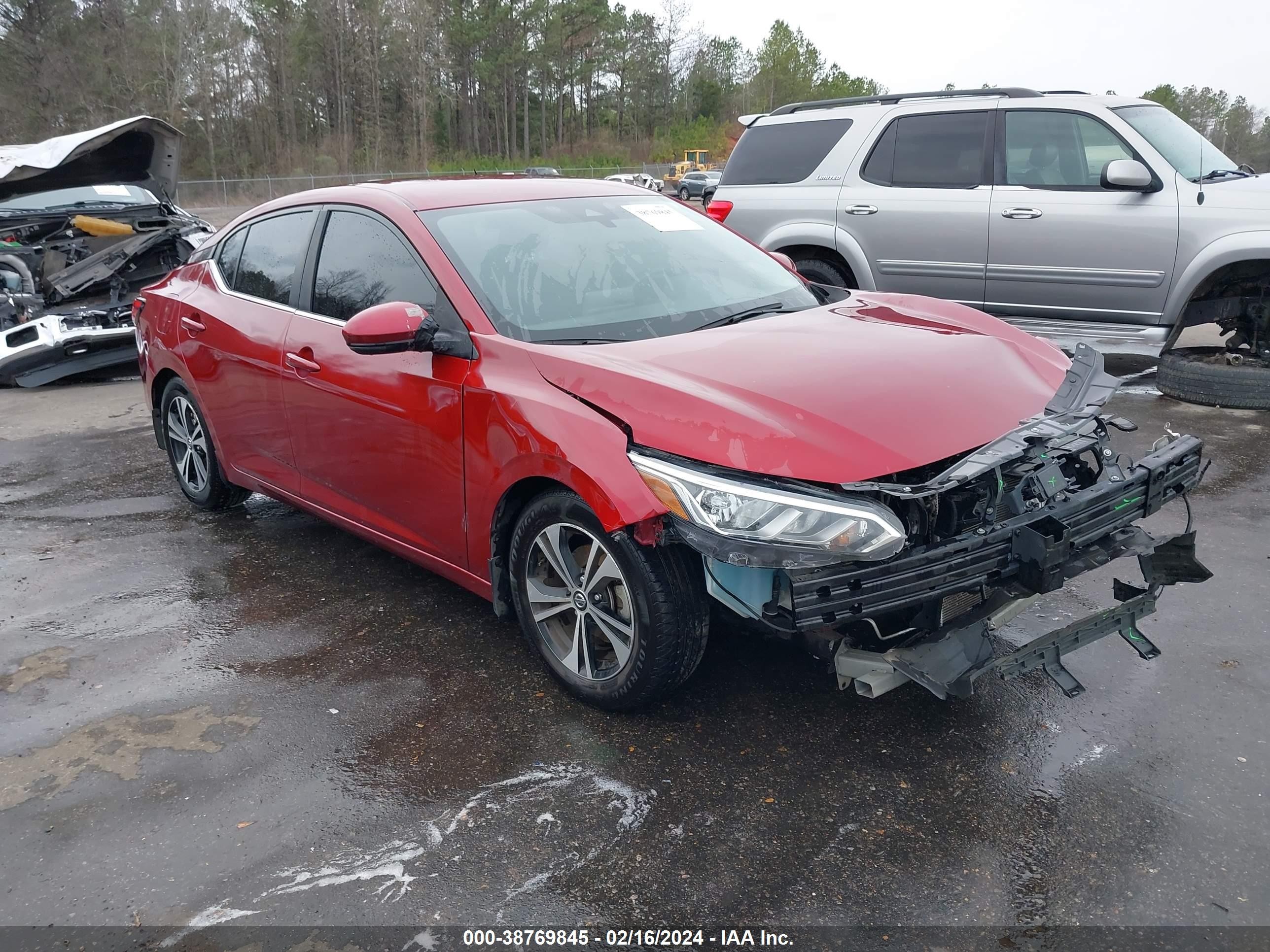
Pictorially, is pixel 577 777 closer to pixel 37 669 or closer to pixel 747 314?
pixel 747 314

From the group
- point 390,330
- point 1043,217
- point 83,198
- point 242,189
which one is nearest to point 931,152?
point 1043,217

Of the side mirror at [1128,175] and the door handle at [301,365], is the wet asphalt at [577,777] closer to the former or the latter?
the door handle at [301,365]

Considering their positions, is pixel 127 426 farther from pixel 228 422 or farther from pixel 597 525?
pixel 597 525

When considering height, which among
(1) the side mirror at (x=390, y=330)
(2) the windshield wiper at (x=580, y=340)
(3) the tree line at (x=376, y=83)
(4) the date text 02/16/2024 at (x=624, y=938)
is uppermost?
(3) the tree line at (x=376, y=83)

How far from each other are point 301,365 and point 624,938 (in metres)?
2.80

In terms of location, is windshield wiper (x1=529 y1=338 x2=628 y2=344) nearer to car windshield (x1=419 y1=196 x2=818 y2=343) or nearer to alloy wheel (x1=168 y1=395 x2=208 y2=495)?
car windshield (x1=419 y1=196 x2=818 y2=343)

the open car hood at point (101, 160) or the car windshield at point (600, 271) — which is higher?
the open car hood at point (101, 160)

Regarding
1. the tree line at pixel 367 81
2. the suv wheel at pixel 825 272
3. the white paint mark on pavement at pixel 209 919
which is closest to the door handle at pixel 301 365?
the white paint mark on pavement at pixel 209 919

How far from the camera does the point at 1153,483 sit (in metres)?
3.12

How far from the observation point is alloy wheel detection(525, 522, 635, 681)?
10.3 ft

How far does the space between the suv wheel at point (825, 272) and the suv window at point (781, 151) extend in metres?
0.69

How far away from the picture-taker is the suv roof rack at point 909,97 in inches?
290

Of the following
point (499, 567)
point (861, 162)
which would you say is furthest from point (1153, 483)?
point (861, 162)

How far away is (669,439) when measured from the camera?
9.47 feet
